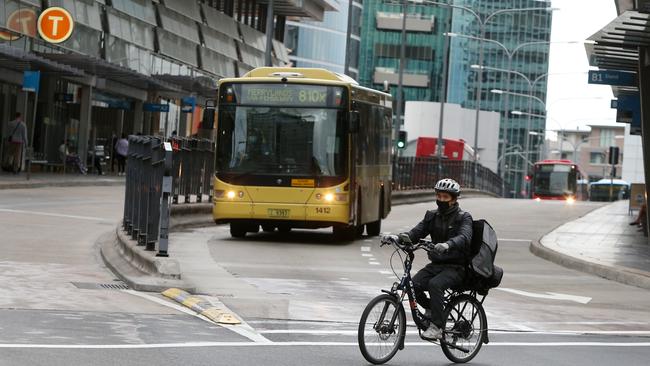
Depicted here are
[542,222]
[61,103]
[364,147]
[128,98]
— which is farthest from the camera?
[128,98]

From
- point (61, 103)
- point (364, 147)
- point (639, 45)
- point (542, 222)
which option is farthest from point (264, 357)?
Answer: point (61, 103)

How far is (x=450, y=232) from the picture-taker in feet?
38.7

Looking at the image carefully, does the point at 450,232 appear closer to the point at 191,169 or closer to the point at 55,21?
the point at 191,169

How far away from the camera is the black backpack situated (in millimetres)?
11742

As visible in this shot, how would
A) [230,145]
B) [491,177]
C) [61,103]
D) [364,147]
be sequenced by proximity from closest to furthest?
[230,145] < [364,147] < [61,103] < [491,177]

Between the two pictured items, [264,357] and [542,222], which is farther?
[542,222]

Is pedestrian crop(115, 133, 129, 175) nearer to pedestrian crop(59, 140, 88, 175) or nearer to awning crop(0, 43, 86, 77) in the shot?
pedestrian crop(59, 140, 88, 175)

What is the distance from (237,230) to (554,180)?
71766 mm

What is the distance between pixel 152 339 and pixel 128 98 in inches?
1905

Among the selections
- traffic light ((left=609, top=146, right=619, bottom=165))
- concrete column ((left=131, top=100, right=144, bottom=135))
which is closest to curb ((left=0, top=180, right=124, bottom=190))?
concrete column ((left=131, top=100, right=144, bottom=135))

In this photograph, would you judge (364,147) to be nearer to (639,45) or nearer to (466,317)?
(639,45)

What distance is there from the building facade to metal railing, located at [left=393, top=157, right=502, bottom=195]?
8699mm

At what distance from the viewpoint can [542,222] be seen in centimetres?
4194

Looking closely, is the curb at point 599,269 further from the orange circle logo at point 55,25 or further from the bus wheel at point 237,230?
the orange circle logo at point 55,25
